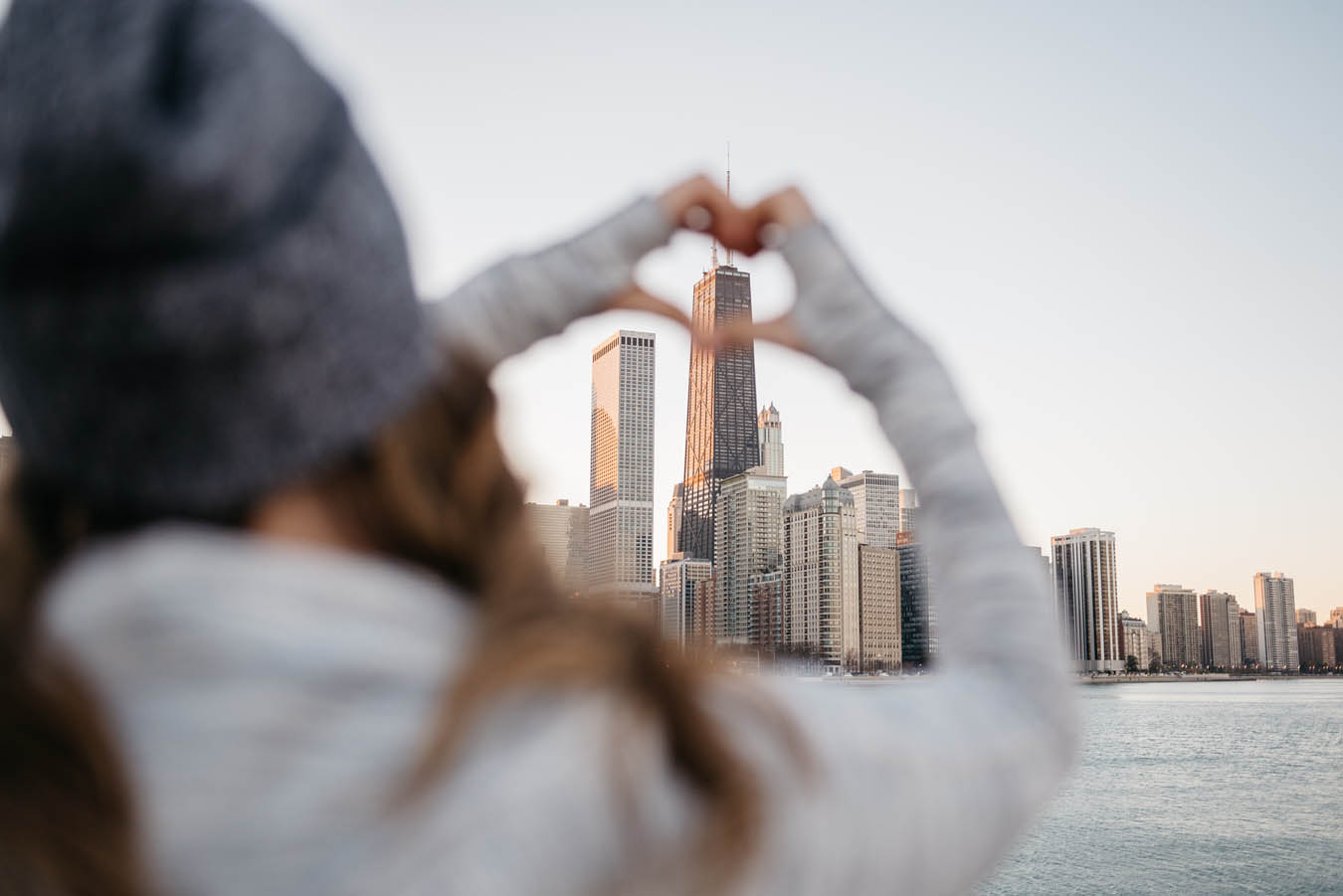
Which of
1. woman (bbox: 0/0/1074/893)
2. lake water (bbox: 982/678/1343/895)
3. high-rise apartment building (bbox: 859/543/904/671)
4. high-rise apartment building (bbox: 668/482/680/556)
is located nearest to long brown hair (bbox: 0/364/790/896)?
woman (bbox: 0/0/1074/893)

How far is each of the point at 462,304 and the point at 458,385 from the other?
282 millimetres

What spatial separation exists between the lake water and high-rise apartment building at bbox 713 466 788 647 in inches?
1952

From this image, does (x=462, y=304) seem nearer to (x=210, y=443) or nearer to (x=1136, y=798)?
(x=210, y=443)

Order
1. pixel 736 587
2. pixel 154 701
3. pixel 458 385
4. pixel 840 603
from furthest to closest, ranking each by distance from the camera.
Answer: pixel 736 587 < pixel 840 603 < pixel 458 385 < pixel 154 701

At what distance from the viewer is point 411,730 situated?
390 mm

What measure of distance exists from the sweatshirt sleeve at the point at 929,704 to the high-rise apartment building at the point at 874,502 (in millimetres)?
111799

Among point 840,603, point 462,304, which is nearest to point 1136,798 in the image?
point 462,304

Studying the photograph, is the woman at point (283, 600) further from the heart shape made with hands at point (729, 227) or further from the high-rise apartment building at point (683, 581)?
the high-rise apartment building at point (683, 581)

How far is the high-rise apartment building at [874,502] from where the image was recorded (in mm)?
113500

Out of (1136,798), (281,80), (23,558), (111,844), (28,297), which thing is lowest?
(1136,798)

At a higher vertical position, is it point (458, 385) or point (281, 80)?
point (281, 80)

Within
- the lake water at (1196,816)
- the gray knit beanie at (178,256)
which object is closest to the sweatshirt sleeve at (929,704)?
the gray knit beanie at (178,256)

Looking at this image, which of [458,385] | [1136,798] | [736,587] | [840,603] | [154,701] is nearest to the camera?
[154,701]

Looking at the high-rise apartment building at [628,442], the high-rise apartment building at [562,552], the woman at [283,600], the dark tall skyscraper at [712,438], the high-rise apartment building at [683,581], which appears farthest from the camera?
the dark tall skyscraper at [712,438]
